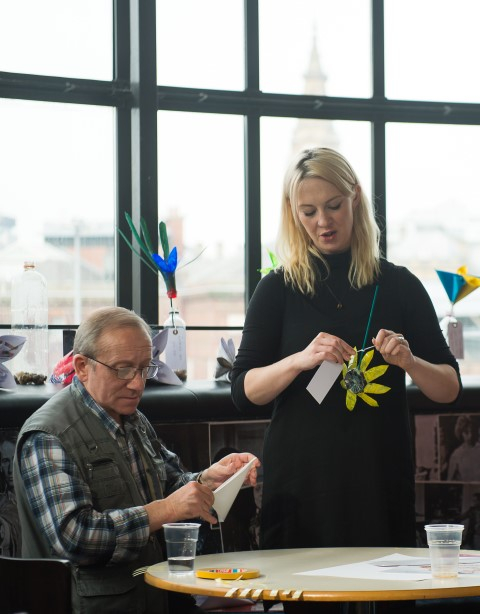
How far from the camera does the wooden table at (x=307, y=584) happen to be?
5.70 ft

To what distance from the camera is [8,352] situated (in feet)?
10.4

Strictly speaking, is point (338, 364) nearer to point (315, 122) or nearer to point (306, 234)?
point (306, 234)

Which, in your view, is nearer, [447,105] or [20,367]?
[20,367]

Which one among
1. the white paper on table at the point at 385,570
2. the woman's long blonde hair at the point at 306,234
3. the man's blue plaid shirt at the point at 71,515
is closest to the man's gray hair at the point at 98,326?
the man's blue plaid shirt at the point at 71,515

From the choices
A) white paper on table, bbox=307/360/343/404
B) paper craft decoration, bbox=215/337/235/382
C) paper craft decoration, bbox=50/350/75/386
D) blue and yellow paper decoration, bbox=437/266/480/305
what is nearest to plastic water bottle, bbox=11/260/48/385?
paper craft decoration, bbox=50/350/75/386

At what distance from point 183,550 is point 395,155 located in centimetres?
272

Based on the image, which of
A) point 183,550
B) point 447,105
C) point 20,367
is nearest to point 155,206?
point 20,367

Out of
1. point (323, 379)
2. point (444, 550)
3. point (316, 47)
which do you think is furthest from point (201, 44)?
point (444, 550)

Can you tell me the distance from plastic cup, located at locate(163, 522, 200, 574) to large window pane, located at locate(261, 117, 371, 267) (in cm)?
225

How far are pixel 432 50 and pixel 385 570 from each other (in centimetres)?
302

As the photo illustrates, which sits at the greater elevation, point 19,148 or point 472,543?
point 19,148

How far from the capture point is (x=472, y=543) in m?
3.55

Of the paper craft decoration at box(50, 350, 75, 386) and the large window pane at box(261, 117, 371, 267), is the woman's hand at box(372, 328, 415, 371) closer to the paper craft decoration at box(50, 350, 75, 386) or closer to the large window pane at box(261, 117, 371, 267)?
the paper craft decoration at box(50, 350, 75, 386)

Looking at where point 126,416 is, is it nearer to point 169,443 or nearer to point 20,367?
point 169,443
